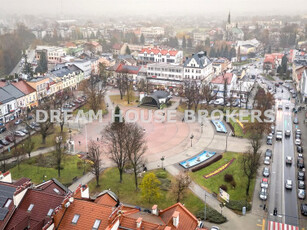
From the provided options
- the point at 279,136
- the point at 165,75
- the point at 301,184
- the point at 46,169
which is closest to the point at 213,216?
the point at 301,184

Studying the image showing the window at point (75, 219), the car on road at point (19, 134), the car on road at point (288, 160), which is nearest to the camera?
the window at point (75, 219)

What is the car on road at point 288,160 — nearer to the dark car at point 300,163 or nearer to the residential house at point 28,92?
the dark car at point 300,163

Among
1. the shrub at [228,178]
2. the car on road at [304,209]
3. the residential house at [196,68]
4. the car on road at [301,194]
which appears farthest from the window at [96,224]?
the residential house at [196,68]

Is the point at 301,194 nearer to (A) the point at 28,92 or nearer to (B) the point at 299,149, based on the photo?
(B) the point at 299,149

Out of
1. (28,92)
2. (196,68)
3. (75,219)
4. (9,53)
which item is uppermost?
(9,53)

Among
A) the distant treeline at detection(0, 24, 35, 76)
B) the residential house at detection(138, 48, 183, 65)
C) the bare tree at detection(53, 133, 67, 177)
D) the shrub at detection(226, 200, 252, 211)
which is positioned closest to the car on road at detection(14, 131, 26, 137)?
the bare tree at detection(53, 133, 67, 177)

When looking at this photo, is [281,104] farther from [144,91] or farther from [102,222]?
[102,222]

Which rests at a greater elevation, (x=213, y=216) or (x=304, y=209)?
(x=304, y=209)
